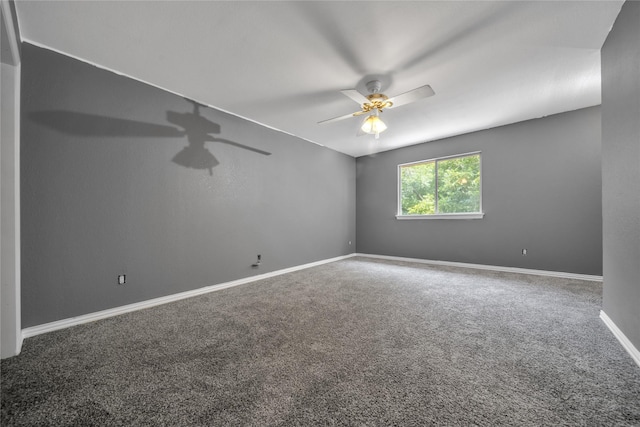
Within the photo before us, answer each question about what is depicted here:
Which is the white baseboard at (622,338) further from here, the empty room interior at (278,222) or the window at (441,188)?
the window at (441,188)

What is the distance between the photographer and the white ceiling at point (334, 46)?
175 centimetres

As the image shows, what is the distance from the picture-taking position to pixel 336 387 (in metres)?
1.25

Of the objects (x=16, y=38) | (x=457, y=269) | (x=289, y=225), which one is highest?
(x=16, y=38)

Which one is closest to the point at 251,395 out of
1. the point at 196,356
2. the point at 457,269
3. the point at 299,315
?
the point at 196,356

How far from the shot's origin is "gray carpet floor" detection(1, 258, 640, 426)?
109 cm

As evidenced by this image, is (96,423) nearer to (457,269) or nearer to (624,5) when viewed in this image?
(624,5)

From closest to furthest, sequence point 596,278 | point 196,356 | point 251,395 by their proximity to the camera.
A: point 251,395 → point 196,356 → point 596,278

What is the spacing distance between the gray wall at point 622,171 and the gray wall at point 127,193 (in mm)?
3720

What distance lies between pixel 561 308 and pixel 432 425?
2.33 m

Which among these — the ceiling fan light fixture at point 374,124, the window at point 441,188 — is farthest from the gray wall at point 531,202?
the ceiling fan light fixture at point 374,124

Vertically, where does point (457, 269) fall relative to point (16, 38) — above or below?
below

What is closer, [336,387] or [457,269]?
[336,387]

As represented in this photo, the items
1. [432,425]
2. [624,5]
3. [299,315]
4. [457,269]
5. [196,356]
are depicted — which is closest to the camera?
[432,425]

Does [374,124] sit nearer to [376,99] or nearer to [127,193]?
[376,99]
